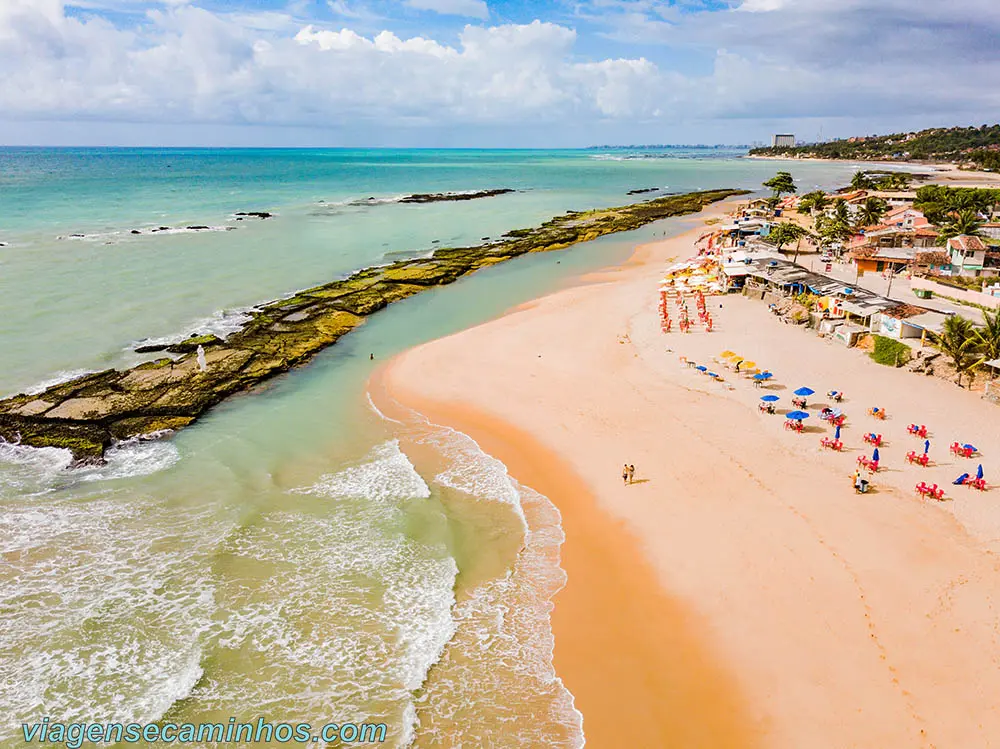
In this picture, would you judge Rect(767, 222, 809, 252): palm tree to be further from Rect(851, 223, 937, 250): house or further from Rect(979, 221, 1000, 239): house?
Rect(979, 221, 1000, 239): house

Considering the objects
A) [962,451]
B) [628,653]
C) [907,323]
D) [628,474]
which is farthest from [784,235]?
[628,653]

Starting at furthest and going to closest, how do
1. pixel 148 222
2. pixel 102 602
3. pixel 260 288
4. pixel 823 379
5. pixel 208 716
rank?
pixel 148 222 < pixel 260 288 < pixel 823 379 < pixel 102 602 < pixel 208 716

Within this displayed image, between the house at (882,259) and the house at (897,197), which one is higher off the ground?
the house at (897,197)

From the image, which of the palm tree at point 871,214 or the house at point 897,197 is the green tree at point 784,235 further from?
the house at point 897,197

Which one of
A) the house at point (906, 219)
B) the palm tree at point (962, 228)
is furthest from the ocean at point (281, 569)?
the house at point (906, 219)

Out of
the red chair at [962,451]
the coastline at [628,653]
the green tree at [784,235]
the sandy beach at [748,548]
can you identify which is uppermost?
the green tree at [784,235]

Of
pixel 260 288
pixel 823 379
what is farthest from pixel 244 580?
pixel 260 288

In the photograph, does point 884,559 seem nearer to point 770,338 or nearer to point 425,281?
point 770,338
